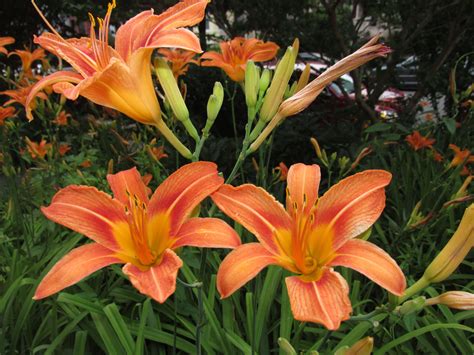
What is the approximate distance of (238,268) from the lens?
0.72 meters

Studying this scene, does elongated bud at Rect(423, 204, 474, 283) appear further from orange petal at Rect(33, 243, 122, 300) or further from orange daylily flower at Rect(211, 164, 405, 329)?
orange petal at Rect(33, 243, 122, 300)

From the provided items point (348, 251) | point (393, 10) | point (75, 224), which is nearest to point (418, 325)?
point (348, 251)

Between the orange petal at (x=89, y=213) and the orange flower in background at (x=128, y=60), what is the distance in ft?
0.59

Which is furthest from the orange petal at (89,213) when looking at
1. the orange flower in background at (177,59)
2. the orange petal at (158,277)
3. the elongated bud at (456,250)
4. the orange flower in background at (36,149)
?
the orange flower in background at (36,149)

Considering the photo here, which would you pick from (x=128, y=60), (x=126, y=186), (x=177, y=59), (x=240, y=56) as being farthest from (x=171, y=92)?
(x=177, y=59)

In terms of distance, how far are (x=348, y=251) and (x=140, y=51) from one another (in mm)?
523

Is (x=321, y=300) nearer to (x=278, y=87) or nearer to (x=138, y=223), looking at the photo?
(x=138, y=223)

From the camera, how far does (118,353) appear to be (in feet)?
4.66

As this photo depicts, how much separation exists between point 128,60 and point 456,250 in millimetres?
719

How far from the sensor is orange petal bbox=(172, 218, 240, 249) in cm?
75

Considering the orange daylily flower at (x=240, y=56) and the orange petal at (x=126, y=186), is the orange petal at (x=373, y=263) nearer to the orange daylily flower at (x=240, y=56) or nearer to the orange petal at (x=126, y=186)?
the orange petal at (x=126, y=186)

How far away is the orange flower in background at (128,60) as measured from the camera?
0.88 metres

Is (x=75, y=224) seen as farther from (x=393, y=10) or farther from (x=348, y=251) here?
(x=393, y=10)

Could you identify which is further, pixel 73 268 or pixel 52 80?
pixel 52 80
